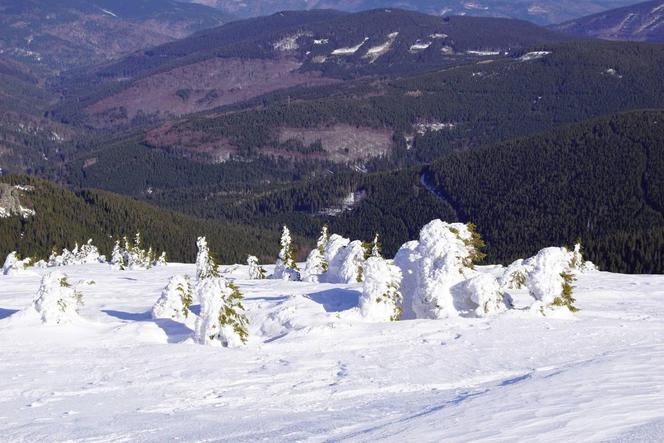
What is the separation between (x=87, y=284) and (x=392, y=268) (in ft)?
82.3

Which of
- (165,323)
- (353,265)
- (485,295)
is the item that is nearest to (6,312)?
(165,323)

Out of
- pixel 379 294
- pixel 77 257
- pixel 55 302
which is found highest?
pixel 55 302

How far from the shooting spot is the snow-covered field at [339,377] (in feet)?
59.0

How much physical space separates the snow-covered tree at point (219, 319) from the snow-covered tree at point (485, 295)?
32.2 ft

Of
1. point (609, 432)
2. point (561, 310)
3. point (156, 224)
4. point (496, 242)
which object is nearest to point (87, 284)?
point (561, 310)

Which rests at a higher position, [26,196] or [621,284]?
[26,196]

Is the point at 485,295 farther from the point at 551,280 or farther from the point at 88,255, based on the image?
the point at 88,255

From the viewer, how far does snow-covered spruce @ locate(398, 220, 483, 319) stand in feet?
117

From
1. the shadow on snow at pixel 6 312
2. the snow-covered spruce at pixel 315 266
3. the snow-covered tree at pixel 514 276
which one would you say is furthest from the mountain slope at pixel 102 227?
the snow-covered tree at pixel 514 276

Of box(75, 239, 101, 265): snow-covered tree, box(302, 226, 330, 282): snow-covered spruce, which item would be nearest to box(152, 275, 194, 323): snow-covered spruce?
box(302, 226, 330, 282): snow-covered spruce

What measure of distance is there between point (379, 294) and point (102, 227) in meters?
119

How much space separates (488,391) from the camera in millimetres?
21797

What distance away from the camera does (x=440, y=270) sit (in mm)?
36000

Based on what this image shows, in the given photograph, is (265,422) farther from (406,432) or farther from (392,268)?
(392,268)
